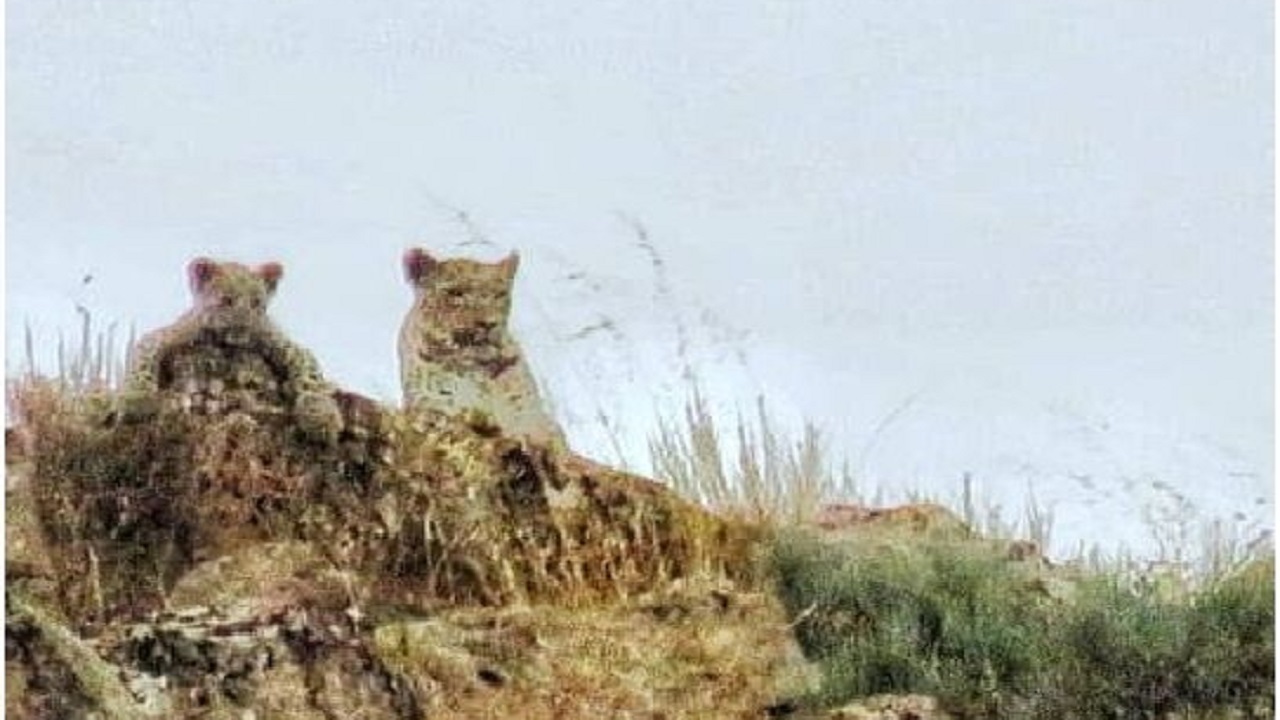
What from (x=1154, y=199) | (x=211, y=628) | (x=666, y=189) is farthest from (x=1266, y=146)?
(x=211, y=628)

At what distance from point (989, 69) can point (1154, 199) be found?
0.21 m

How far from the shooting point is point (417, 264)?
2748 millimetres

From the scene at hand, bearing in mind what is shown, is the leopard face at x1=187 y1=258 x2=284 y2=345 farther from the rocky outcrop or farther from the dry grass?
the dry grass

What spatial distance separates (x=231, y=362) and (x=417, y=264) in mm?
208

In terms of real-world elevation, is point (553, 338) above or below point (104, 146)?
below

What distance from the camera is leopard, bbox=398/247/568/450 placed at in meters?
2.75

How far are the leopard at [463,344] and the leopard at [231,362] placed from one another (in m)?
0.09

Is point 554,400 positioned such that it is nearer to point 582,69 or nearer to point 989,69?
point 582,69

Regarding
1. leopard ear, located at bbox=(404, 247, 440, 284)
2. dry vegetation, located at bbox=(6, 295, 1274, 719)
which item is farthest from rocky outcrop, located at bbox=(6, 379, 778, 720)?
leopard ear, located at bbox=(404, 247, 440, 284)

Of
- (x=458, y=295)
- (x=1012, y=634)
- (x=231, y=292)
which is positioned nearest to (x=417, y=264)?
(x=458, y=295)

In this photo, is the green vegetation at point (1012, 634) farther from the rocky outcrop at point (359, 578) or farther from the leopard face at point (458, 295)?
the leopard face at point (458, 295)

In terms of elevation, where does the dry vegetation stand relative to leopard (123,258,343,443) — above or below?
below

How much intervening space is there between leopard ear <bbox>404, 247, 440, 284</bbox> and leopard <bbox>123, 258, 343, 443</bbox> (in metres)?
0.12

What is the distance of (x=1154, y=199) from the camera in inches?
110
